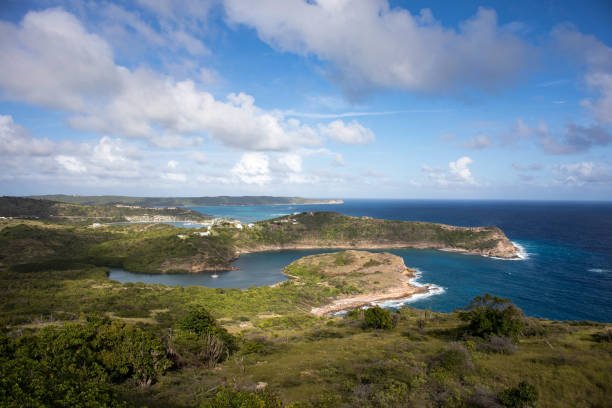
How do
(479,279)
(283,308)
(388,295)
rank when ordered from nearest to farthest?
(283,308), (388,295), (479,279)

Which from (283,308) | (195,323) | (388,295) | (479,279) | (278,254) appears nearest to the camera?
(195,323)

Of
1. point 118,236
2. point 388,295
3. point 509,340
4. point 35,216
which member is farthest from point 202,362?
point 35,216

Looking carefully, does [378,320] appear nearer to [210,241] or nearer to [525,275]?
[525,275]

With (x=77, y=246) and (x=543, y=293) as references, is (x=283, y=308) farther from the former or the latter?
(x=77, y=246)

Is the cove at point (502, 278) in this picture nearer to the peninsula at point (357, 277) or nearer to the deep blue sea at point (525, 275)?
the deep blue sea at point (525, 275)

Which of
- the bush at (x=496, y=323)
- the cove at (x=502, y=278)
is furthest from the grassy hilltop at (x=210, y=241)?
the bush at (x=496, y=323)

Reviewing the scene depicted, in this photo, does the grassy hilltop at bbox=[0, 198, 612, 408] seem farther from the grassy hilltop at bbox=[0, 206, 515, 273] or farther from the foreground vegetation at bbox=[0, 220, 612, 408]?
the grassy hilltop at bbox=[0, 206, 515, 273]

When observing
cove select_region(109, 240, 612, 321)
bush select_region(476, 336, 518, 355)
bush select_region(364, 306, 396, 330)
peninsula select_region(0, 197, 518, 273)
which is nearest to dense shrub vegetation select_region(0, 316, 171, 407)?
bush select_region(476, 336, 518, 355)

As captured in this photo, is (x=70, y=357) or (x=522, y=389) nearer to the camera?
(x=522, y=389)
